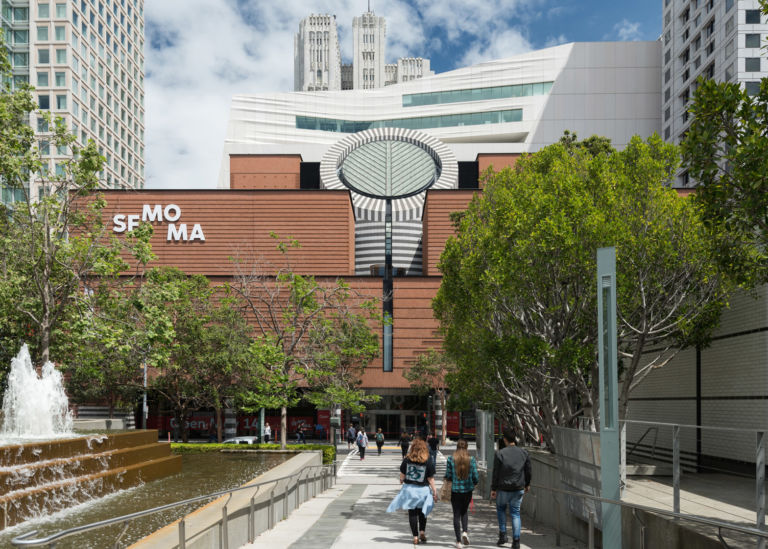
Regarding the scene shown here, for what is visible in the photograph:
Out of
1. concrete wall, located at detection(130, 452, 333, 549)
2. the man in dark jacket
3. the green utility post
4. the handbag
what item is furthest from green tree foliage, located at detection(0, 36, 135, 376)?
the green utility post

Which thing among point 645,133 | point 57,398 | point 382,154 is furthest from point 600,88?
point 57,398

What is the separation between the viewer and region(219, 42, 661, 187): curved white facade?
95.4 metres

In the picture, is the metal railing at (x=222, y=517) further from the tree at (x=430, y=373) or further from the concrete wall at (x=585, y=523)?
the tree at (x=430, y=373)

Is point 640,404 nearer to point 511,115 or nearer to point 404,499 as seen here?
point 404,499

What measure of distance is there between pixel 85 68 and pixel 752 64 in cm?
6933

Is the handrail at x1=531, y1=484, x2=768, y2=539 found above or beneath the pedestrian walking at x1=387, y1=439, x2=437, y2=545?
above

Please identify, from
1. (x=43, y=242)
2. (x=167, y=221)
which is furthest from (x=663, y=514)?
(x=167, y=221)

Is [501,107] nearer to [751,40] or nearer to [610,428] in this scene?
[751,40]

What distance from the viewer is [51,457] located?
571 inches

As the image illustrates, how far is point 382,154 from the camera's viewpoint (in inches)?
3285

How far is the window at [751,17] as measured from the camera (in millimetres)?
62938

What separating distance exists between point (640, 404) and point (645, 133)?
268ft

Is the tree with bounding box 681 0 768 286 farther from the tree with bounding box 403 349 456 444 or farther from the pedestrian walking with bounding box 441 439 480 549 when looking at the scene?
the tree with bounding box 403 349 456 444

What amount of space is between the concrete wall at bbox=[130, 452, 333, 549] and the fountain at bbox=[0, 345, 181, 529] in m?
3.92
